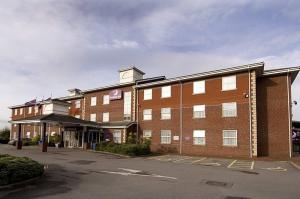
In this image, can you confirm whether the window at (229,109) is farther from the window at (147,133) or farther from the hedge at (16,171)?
the hedge at (16,171)

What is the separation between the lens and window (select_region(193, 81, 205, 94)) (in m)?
34.1

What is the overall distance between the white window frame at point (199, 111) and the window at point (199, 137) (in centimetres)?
170

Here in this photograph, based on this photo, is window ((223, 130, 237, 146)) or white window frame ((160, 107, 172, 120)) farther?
white window frame ((160, 107, 172, 120))

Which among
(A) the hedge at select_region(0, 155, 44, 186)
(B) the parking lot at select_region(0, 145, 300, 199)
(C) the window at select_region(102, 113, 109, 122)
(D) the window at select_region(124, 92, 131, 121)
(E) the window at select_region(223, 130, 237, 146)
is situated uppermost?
(D) the window at select_region(124, 92, 131, 121)

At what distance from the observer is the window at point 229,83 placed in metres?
31.8

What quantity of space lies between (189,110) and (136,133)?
798cm

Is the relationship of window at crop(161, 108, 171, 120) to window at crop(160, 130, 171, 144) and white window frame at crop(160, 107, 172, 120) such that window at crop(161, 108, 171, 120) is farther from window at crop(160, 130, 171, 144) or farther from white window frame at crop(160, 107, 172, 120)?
window at crop(160, 130, 171, 144)

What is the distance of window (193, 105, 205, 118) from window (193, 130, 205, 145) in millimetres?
1710

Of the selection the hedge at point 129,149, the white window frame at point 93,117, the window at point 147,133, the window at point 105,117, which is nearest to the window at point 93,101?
the white window frame at point 93,117

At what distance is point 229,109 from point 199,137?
4.46 metres

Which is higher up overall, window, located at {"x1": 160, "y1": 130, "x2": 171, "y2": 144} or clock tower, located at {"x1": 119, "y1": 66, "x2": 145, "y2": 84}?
clock tower, located at {"x1": 119, "y1": 66, "x2": 145, "y2": 84}

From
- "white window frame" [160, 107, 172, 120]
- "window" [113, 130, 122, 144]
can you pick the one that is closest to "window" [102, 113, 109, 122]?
"window" [113, 130, 122, 144]

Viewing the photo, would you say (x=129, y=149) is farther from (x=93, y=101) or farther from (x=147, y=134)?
(x=93, y=101)

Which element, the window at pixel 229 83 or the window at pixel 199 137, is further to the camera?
the window at pixel 199 137
